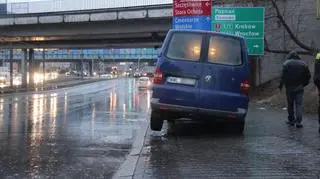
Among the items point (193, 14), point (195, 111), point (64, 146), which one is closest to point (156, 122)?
point (195, 111)

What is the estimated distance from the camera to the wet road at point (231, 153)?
8.40 meters

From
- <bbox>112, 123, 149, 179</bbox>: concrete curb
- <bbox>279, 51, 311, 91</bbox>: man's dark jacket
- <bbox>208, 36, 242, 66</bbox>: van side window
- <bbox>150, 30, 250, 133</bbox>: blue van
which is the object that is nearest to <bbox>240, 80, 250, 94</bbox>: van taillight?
<bbox>150, 30, 250, 133</bbox>: blue van

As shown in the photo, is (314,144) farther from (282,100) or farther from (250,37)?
(250,37)

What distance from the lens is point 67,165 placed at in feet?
32.0

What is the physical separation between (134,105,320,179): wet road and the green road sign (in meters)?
14.0

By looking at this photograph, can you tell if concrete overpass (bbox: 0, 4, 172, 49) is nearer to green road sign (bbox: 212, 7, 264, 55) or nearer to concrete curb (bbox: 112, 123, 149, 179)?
green road sign (bbox: 212, 7, 264, 55)

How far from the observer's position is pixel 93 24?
5156 centimetres

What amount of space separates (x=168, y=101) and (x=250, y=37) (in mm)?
16500

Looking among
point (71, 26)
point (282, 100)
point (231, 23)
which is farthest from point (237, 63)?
point (71, 26)

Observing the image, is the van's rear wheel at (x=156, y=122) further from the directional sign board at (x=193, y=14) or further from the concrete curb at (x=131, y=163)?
the directional sign board at (x=193, y=14)

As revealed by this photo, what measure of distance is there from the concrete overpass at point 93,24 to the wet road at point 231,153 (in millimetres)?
33085

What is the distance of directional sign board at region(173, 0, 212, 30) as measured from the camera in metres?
27.0

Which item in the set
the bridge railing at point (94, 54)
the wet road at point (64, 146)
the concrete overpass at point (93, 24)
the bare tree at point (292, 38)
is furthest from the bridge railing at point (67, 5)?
the bridge railing at point (94, 54)

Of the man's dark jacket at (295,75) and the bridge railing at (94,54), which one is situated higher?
the man's dark jacket at (295,75)
